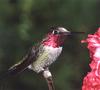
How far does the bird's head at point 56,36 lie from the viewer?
1128 millimetres

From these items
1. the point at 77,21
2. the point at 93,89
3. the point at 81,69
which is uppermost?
the point at 93,89

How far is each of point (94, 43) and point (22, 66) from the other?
7.8 inches

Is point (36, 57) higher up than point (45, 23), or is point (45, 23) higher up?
point (36, 57)

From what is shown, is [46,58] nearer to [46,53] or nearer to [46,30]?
[46,53]

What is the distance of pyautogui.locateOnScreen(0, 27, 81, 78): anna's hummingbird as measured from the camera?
1.14 metres

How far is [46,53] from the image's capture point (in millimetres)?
1187

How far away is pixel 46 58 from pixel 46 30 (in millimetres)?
1942

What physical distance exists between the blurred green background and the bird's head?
6.24 feet

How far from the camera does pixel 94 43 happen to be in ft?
3.66

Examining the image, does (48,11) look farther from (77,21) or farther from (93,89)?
(93,89)

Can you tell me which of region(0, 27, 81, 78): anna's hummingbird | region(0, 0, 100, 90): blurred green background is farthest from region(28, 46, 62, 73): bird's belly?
region(0, 0, 100, 90): blurred green background

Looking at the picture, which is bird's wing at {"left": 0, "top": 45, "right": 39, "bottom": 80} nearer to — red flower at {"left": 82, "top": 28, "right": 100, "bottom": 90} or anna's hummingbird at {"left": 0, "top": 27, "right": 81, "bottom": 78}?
anna's hummingbird at {"left": 0, "top": 27, "right": 81, "bottom": 78}

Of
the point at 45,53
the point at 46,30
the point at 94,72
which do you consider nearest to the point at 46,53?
the point at 45,53

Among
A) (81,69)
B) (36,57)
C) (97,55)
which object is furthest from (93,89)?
(81,69)
